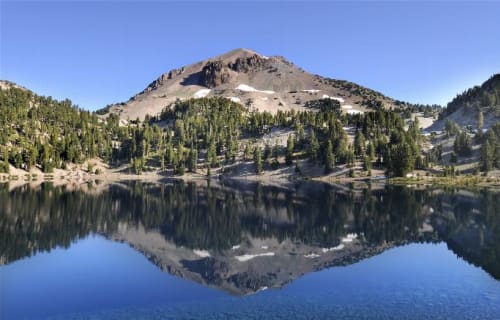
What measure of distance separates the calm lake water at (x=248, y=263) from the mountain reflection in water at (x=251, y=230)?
0.84 feet

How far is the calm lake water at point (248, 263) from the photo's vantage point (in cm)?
2642

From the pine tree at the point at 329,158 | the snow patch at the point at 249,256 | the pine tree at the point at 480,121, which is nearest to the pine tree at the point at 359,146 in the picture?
the pine tree at the point at 329,158

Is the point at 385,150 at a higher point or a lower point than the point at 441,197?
higher

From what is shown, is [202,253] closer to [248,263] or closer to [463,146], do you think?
[248,263]

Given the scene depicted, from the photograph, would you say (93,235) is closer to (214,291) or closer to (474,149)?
(214,291)

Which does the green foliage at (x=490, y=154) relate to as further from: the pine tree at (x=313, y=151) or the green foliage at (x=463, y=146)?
the pine tree at (x=313, y=151)

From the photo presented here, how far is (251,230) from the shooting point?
182ft

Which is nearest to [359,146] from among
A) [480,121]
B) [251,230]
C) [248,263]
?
[480,121]

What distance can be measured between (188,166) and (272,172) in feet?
146

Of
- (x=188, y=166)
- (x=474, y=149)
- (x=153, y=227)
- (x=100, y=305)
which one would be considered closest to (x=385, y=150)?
(x=474, y=149)

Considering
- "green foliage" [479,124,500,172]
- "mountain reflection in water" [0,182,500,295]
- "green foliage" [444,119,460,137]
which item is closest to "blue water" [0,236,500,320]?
"mountain reflection in water" [0,182,500,295]

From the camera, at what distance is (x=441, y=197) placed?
3691 inches

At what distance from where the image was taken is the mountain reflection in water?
1507 inches

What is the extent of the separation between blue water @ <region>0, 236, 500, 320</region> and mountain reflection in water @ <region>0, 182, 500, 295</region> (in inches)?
87.6
